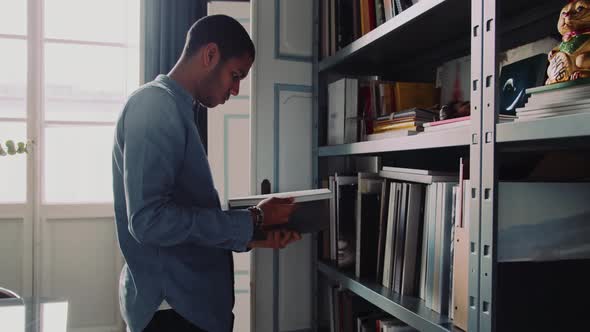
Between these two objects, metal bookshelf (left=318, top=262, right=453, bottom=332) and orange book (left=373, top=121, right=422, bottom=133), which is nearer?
metal bookshelf (left=318, top=262, right=453, bottom=332)

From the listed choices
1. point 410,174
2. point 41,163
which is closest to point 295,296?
point 410,174

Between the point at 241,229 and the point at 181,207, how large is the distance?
0.51 ft

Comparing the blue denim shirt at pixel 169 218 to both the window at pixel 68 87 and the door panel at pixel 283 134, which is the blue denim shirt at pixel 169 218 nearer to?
the door panel at pixel 283 134

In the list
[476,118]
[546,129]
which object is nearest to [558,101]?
[546,129]

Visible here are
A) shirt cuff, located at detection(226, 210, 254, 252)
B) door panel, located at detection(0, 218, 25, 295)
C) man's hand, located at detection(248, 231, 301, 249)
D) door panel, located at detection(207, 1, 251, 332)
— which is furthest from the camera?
door panel, located at detection(207, 1, 251, 332)

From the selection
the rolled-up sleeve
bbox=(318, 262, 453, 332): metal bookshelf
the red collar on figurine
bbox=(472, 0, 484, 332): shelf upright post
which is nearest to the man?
the rolled-up sleeve

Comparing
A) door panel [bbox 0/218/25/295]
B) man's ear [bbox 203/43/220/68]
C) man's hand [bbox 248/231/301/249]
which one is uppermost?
man's ear [bbox 203/43/220/68]

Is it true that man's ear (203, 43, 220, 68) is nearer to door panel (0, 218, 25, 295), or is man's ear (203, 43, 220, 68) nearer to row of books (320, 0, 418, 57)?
row of books (320, 0, 418, 57)

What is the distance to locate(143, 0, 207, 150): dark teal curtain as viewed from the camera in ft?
8.38

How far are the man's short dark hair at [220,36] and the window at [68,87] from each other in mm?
1946

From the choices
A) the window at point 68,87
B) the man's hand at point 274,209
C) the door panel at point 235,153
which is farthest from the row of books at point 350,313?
the window at point 68,87

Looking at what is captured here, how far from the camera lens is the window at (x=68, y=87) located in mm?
2881

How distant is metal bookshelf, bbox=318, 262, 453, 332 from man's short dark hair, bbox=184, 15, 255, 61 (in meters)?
0.77

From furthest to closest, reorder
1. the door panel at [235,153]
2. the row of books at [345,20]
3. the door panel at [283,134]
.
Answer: the door panel at [235,153] → the door panel at [283,134] → the row of books at [345,20]
